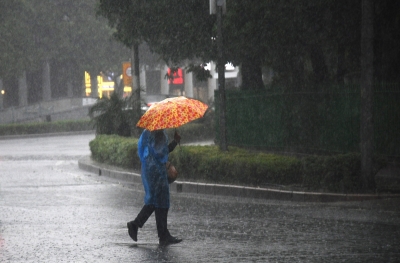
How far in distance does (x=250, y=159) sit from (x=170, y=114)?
23.4 ft

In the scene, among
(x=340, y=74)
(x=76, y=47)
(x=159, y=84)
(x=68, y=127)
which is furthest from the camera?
(x=159, y=84)

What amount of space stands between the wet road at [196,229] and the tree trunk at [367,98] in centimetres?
101

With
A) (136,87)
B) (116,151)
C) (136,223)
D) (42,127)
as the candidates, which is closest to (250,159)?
(116,151)

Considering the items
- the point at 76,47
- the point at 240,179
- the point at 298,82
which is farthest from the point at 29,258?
the point at 76,47

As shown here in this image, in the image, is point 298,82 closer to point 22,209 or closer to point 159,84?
point 22,209

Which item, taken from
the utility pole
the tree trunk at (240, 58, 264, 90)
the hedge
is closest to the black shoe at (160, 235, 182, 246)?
the hedge

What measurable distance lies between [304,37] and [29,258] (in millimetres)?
12607

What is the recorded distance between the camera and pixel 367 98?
1552cm

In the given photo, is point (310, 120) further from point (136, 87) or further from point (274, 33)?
point (136, 87)

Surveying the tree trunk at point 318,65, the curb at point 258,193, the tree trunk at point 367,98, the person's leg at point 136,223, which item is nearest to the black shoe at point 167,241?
the person's leg at point 136,223

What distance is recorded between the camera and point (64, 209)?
14555mm

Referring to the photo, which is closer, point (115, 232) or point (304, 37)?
point (115, 232)

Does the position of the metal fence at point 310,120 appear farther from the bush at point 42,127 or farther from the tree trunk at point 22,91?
the tree trunk at point 22,91

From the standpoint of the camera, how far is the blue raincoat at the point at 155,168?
1038cm
